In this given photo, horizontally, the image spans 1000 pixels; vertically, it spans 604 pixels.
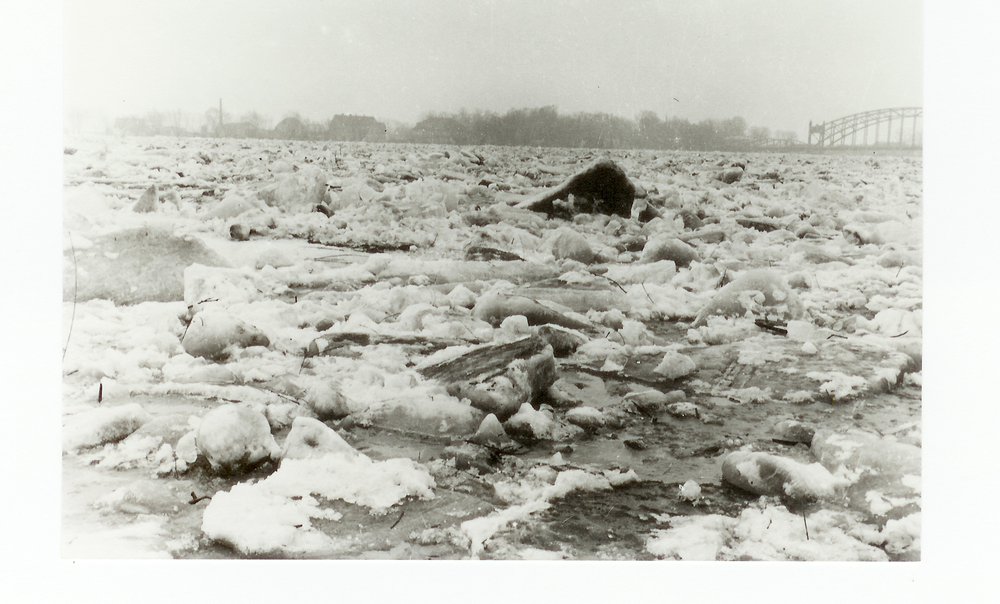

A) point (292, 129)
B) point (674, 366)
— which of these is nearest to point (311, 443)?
point (292, 129)

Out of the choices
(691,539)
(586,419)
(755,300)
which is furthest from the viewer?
(755,300)

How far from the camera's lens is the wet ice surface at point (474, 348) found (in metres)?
1.79

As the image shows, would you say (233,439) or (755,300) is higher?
(755,300)

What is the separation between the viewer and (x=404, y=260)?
205cm

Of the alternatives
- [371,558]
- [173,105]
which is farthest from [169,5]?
[371,558]

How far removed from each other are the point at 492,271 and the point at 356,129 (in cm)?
59

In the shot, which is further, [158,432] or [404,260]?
[404,260]

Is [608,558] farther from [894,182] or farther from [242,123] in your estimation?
[242,123]

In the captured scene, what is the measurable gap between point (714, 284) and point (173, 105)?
1.68 meters

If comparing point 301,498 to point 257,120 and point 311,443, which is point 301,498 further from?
point 257,120

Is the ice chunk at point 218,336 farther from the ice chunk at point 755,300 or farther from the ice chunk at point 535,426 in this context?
the ice chunk at point 755,300

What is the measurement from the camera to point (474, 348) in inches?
75.8

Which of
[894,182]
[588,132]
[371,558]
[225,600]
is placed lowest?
[225,600]

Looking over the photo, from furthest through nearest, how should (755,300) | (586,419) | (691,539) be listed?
(755,300), (586,419), (691,539)
